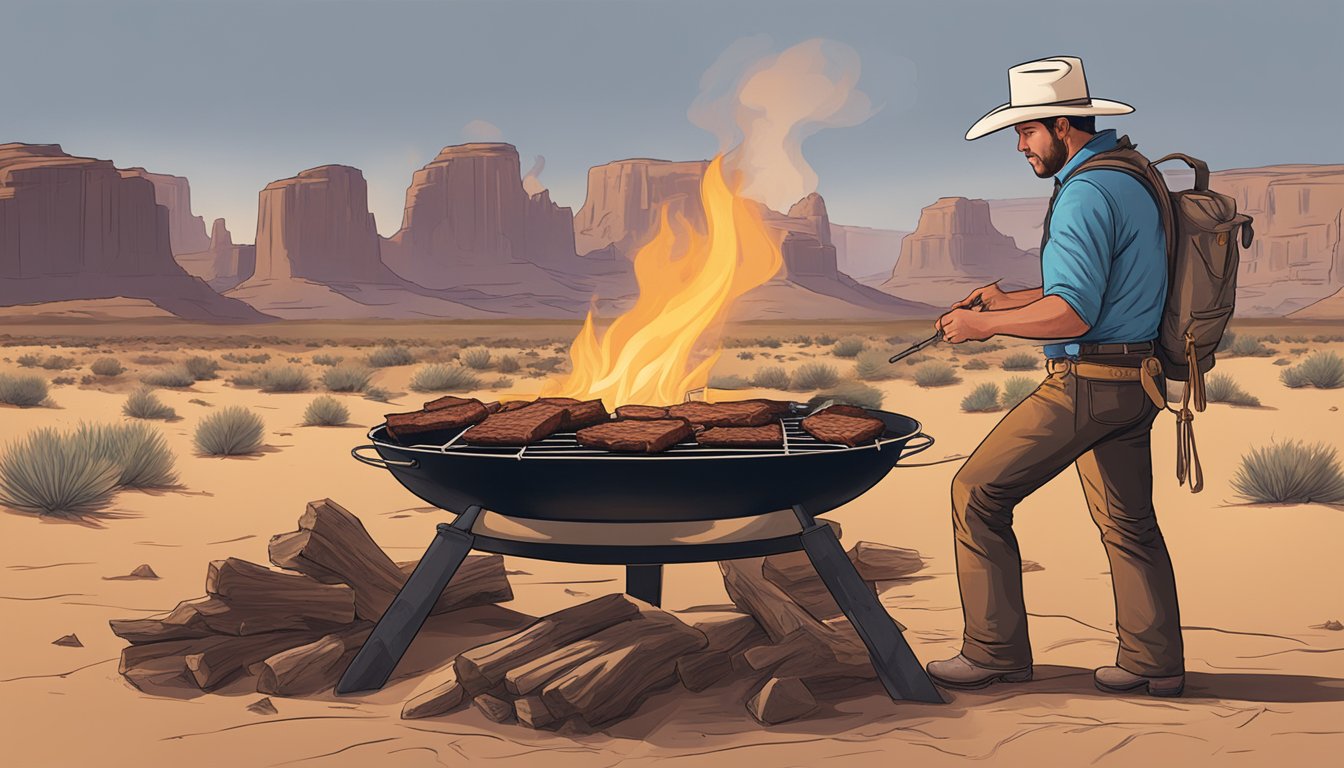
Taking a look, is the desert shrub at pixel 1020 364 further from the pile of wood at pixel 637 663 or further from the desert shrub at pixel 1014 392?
the pile of wood at pixel 637 663

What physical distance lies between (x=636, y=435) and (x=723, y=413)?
0.74 meters

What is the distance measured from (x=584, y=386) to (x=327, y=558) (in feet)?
4.68

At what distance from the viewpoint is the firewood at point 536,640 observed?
4480mm

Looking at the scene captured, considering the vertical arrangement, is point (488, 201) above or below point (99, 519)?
above

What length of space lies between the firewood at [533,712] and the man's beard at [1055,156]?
9.43ft

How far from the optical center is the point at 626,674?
14.7ft

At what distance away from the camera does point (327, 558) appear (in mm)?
5230

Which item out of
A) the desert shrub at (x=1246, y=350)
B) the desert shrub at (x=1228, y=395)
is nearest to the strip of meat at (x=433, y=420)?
the desert shrub at (x=1228, y=395)

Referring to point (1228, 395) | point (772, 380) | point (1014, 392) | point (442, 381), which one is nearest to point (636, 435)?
point (1014, 392)

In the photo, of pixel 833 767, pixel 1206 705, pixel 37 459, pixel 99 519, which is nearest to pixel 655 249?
pixel 833 767

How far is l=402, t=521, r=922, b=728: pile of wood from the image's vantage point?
438 centimetres

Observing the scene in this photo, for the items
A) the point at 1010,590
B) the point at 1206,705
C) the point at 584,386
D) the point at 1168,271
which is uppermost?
the point at 1168,271

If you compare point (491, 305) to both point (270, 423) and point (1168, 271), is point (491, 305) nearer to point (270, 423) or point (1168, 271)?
point (270, 423)

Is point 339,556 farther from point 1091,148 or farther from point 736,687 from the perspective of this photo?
point 1091,148
